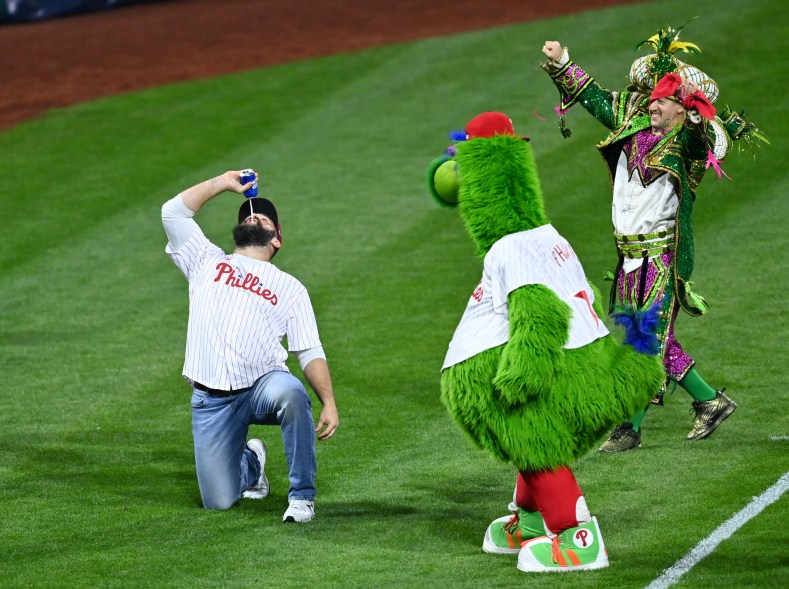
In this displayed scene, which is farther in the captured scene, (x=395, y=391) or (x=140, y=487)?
(x=395, y=391)

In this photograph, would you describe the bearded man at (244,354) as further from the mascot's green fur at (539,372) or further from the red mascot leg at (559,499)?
the red mascot leg at (559,499)

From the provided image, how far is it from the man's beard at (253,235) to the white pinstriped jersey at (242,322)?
8 centimetres

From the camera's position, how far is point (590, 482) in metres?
6.86

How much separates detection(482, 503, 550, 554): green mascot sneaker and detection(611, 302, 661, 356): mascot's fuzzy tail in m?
0.82

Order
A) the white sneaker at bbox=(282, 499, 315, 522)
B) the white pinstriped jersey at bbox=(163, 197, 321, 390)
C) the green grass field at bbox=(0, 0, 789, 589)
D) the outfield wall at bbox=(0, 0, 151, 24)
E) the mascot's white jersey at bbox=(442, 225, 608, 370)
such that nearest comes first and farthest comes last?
1. the mascot's white jersey at bbox=(442, 225, 608, 370)
2. the green grass field at bbox=(0, 0, 789, 589)
3. the white sneaker at bbox=(282, 499, 315, 522)
4. the white pinstriped jersey at bbox=(163, 197, 321, 390)
5. the outfield wall at bbox=(0, 0, 151, 24)

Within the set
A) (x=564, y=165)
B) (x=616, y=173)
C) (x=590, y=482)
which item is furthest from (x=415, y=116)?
(x=590, y=482)

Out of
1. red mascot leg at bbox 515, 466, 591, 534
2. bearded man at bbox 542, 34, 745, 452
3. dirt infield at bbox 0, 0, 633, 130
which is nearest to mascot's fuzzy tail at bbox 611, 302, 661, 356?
red mascot leg at bbox 515, 466, 591, 534

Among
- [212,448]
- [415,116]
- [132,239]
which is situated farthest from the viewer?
[415,116]

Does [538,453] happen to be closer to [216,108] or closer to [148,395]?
[148,395]

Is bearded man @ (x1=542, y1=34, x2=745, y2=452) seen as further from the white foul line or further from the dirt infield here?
the dirt infield

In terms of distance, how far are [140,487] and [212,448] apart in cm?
68

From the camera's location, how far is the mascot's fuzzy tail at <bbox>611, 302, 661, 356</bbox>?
19.2ft

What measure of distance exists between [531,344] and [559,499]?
2.19 ft

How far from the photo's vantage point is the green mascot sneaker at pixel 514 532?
593 cm
